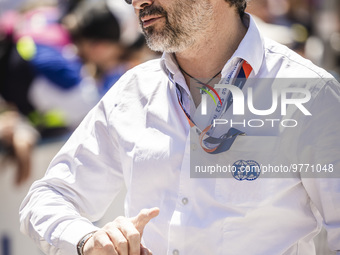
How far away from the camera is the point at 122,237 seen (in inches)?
87.3

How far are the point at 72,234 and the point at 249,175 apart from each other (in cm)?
68

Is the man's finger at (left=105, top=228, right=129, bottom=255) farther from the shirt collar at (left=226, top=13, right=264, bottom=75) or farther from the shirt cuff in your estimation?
the shirt collar at (left=226, top=13, right=264, bottom=75)

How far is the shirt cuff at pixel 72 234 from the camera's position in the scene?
243 centimetres

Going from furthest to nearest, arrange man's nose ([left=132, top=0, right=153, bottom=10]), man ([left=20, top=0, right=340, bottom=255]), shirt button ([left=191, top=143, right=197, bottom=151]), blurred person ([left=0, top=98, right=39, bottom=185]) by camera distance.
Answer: blurred person ([left=0, top=98, right=39, bottom=185])
man's nose ([left=132, top=0, right=153, bottom=10])
shirt button ([left=191, top=143, right=197, bottom=151])
man ([left=20, top=0, right=340, bottom=255])

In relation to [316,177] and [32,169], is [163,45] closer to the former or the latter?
[316,177]

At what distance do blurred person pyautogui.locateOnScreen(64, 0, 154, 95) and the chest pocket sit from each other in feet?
10.8

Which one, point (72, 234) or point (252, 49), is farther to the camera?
point (252, 49)

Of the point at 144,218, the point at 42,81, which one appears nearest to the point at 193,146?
the point at 144,218

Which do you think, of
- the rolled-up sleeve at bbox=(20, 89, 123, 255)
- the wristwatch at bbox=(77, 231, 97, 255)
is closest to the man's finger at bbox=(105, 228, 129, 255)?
the wristwatch at bbox=(77, 231, 97, 255)

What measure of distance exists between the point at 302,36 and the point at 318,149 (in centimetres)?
508

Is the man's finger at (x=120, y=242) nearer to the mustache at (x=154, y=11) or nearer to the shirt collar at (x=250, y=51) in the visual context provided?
the shirt collar at (x=250, y=51)

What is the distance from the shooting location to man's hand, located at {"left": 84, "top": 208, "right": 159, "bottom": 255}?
→ 2.21m

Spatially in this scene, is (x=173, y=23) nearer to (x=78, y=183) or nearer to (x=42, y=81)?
(x=78, y=183)

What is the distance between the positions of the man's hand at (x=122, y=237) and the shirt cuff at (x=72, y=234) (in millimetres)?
124
